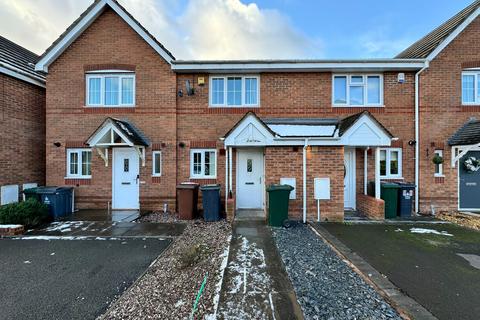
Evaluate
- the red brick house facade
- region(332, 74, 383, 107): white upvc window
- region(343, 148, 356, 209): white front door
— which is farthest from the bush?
region(332, 74, 383, 107): white upvc window

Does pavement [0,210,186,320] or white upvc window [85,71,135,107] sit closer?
pavement [0,210,186,320]

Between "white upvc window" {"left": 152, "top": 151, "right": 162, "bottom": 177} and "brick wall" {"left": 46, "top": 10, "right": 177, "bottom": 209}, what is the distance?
0.15m

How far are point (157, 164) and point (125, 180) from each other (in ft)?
4.82

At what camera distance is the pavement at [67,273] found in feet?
10.9

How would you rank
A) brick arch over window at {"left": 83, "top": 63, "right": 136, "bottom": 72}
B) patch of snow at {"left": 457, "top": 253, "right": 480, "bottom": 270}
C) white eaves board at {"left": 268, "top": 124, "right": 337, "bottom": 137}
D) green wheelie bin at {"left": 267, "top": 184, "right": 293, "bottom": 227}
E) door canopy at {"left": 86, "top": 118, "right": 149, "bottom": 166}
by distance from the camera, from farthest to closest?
brick arch over window at {"left": 83, "top": 63, "right": 136, "bottom": 72} < door canopy at {"left": 86, "top": 118, "right": 149, "bottom": 166} < white eaves board at {"left": 268, "top": 124, "right": 337, "bottom": 137} < green wheelie bin at {"left": 267, "top": 184, "right": 293, "bottom": 227} < patch of snow at {"left": 457, "top": 253, "right": 480, "bottom": 270}

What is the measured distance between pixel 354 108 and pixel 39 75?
44.5 feet

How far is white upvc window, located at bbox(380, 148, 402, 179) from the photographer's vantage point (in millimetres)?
9203

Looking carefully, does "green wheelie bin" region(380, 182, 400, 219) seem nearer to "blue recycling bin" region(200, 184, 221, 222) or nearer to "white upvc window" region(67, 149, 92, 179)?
"blue recycling bin" region(200, 184, 221, 222)

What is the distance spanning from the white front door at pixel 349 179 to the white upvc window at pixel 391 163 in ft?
3.81

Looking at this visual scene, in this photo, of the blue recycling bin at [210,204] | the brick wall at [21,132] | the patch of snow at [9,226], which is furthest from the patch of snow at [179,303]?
the brick wall at [21,132]

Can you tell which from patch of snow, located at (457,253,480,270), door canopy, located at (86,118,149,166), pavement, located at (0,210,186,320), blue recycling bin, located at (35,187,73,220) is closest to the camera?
pavement, located at (0,210,186,320)

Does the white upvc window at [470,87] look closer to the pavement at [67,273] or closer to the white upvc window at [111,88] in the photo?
the pavement at [67,273]

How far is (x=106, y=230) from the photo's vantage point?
22.6 feet

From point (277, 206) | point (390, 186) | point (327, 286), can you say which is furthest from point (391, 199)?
point (327, 286)
